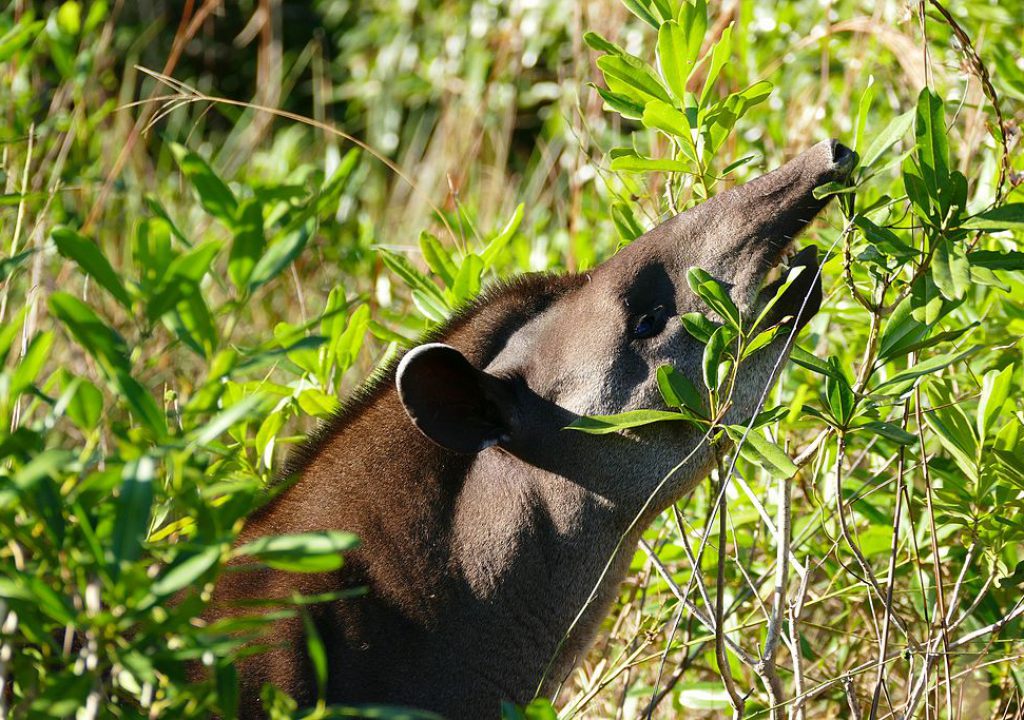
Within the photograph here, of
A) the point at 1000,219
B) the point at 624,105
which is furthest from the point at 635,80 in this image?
the point at 1000,219

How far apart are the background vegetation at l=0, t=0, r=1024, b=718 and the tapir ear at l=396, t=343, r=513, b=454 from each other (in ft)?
1.27

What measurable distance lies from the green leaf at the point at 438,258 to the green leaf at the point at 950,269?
4.59 ft

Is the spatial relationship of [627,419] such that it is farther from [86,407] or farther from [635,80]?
[86,407]

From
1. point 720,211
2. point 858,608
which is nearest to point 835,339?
point 858,608

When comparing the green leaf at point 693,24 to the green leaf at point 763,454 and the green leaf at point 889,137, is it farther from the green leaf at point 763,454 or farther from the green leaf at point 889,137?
the green leaf at point 763,454

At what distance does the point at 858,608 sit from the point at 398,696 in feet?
5.10

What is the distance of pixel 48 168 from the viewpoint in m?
5.68

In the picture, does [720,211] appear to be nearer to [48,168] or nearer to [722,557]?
[722,557]

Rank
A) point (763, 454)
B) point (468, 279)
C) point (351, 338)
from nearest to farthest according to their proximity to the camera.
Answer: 1. point (763, 454)
2. point (351, 338)
3. point (468, 279)

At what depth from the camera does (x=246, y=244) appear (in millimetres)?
1816

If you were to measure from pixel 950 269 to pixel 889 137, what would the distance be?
0.33 metres

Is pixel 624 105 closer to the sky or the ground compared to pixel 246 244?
closer to the ground

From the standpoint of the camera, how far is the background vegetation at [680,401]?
167 cm

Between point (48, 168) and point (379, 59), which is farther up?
point (48, 168)
